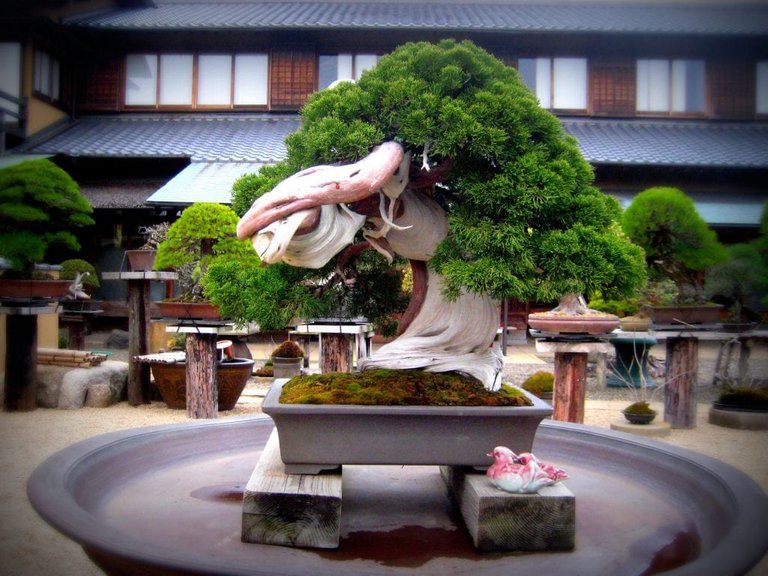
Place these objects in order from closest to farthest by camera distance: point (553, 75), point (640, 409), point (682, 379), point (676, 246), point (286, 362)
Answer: point (676, 246) < point (640, 409) < point (682, 379) < point (286, 362) < point (553, 75)

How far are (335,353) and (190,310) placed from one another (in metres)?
1.14

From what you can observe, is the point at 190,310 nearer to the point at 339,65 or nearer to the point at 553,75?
the point at 339,65

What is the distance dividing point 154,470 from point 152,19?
12.1 m

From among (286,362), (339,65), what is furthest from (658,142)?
(286,362)

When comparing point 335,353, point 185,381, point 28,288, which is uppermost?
point 28,288

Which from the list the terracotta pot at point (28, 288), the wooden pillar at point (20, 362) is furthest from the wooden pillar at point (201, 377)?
the wooden pillar at point (20, 362)

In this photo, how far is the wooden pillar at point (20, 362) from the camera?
5039mm

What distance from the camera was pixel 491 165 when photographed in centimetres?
182

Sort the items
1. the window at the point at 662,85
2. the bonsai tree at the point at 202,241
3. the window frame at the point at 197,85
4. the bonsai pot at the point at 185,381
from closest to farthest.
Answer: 1. the bonsai tree at the point at 202,241
2. the bonsai pot at the point at 185,381
3. the window at the point at 662,85
4. the window frame at the point at 197,85

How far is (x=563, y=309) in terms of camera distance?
13.9 ft

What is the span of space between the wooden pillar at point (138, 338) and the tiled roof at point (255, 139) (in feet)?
13.3

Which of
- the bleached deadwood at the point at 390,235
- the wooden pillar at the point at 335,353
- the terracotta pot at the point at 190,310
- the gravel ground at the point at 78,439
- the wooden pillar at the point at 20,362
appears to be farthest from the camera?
the wooden pillar at the point at 20,362

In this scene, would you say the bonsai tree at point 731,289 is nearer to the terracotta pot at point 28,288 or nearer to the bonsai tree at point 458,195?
the bonsai tree at point 458,195

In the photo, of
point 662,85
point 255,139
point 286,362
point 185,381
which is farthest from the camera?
point 662,85
